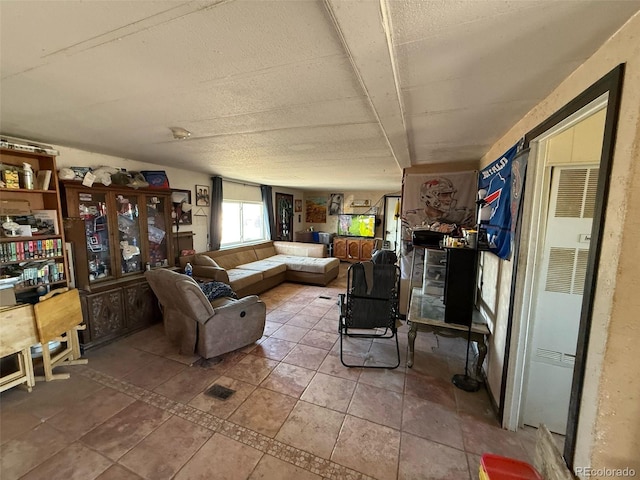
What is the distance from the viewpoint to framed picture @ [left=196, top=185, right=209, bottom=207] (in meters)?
4.46

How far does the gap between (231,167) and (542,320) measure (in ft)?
12.6

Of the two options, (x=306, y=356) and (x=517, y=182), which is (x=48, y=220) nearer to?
(x=306, y=356)

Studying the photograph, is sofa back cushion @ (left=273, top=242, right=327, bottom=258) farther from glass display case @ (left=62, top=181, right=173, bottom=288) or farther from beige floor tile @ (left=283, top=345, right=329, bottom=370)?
beige floor tile @ (left=283, top=345, right=329, bottom=370)

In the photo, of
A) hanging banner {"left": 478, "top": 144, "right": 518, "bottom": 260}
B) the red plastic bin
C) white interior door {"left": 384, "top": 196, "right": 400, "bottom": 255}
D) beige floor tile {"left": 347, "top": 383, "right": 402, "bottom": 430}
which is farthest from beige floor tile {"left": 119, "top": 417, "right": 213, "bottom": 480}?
white interior door {"left": 384, "top": 196, "right": 400, "bottom": 255}

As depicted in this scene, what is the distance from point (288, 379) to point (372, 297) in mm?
1090

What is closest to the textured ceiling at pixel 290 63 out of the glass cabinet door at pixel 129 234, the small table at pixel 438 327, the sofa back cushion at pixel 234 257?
the glass cabinet door at pixel 129 234

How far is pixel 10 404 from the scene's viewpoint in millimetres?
1978

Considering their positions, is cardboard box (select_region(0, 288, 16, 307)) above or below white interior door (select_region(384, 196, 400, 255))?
below

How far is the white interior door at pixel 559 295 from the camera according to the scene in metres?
1.65

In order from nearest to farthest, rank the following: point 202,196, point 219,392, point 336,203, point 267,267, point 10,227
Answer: point 219,392 < point 10,227 < point 202,196 < point 267,267 < point 336,203

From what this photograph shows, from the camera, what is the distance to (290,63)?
1115 millimetres

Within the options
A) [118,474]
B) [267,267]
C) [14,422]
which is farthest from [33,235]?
[267,267]

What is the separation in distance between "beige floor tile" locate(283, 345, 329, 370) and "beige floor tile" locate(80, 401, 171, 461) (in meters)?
1.13

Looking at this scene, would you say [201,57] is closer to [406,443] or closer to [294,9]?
[294,9]
